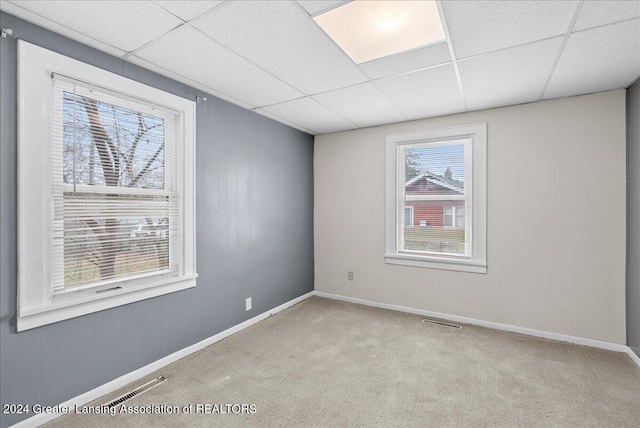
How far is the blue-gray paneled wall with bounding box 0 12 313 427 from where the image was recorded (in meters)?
1.71

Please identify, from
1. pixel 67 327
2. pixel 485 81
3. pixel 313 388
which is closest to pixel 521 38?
pixel 485 81

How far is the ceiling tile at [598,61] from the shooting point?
182 centimetres

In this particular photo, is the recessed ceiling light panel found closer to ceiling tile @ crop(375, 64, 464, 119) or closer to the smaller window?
ceiling tile @ crop(375, 64, 464, 119)

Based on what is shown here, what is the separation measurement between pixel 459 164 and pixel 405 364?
7.49 ft

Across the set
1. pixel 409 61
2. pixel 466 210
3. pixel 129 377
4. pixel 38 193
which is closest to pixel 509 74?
pixel 409 61

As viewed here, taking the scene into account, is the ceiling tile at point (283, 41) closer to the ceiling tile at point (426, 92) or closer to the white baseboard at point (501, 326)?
the ceiling tile at point (426, 92)

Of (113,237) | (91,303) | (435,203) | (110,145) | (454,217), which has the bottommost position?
(91,303)

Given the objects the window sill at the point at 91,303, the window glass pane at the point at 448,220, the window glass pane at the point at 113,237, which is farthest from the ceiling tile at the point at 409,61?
the window sill at the point at 91,303

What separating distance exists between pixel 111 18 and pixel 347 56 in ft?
4.76

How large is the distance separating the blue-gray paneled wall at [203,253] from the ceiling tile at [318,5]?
1.50 meters

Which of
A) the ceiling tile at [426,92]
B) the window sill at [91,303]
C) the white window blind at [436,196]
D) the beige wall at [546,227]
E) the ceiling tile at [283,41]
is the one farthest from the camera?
the white window blind at [436,196]

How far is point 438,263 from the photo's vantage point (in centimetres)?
354

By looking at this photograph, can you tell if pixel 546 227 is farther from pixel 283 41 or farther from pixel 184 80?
pixel 184 80

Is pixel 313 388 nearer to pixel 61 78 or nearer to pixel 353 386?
pixel 353 386
